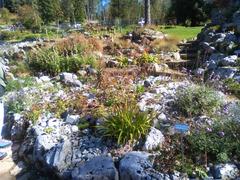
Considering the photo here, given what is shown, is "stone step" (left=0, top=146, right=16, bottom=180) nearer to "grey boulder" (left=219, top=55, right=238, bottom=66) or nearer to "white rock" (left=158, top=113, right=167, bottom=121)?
"white rock" (left=158, top=113, right=167, bottom=121)

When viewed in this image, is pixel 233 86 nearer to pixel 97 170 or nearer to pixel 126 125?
pixel 126 125

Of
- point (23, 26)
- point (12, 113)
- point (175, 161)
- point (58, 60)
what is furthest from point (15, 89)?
point (23, 26)

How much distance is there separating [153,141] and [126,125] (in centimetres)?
43

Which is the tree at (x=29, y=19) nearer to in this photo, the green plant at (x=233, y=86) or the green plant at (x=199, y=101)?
the green plant at (x=233, y=86)

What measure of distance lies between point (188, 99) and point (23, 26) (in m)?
21.8

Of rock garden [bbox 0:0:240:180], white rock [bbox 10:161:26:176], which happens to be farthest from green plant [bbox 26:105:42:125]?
white rock [bbox 10:161:26:176]

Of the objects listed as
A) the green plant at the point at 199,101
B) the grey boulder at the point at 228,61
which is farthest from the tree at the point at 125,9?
the green plant at the point at 199,101

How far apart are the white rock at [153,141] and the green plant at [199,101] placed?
75 centimetres

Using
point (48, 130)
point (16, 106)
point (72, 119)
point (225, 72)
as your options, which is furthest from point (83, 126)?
point (225, 72)

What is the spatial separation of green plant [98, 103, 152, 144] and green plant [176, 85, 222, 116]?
647 mm

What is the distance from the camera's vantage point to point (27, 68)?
9.24 meters

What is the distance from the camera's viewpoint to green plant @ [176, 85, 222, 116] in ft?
17.9

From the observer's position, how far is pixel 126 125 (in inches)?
198

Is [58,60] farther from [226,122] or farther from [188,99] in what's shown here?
[226,122]
